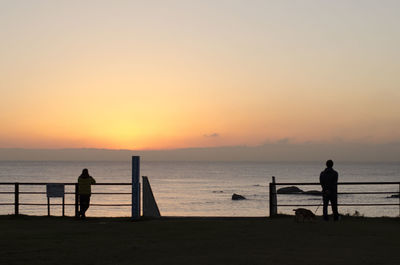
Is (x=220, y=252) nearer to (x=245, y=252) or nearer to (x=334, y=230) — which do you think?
(x=245, y=252)

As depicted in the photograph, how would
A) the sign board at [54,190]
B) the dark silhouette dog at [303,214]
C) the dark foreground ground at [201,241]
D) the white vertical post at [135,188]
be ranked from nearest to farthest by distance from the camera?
the dark foreground ground at [201,241], the dark silhouette dog at [303,214], the white vertical post at [135,188], the sign board at [54,190]

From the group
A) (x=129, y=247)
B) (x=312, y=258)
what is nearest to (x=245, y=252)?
(x=312, y=258)

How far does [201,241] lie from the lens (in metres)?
12.9

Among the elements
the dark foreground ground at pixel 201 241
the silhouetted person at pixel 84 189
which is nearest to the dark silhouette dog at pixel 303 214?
the dark foreground ground at pixel 201 241

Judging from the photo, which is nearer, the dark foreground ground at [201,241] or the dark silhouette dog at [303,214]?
the dark foreground ground at [201,241]

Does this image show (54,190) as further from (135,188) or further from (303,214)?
(303,214)

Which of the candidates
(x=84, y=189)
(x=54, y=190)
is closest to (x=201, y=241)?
(x=84, y=189)

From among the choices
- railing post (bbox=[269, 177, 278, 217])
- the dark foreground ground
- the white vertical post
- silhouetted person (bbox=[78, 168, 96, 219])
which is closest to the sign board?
silhouetted person (bbox=[78, 168, 96, 219])

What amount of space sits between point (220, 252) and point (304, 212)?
569cm

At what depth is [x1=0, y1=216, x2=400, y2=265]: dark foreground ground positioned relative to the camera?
10.5 m

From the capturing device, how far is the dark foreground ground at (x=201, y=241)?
1046cm

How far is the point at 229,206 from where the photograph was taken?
224 feet

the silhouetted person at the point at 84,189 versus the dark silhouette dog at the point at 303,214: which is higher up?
the silhouetted person at the point at 84,189

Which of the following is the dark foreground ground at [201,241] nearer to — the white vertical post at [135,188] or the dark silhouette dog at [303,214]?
the dark silhouette dog at [303,214]
